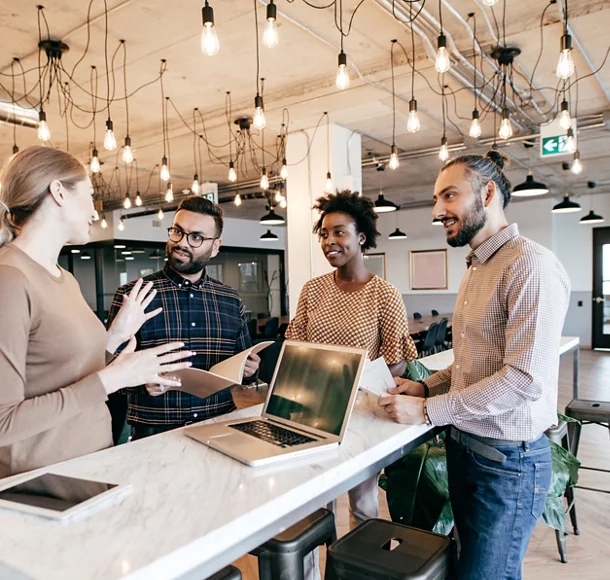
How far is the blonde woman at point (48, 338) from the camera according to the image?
3.76 feet

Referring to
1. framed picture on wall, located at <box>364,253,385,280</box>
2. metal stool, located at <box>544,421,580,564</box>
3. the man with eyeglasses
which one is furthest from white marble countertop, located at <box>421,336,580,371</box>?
framed picture on wall, located at <box>364,253,385,280</box>

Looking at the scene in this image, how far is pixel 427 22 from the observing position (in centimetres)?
372

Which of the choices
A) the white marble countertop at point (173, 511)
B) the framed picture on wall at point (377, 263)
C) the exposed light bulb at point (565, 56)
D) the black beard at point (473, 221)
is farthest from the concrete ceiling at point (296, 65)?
the framed picture on wall at point (377, 263)

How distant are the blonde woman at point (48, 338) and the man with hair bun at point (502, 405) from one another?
0.79m

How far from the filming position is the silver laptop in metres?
1.27

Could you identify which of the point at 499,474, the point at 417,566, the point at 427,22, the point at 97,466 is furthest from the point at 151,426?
the point at 427,22

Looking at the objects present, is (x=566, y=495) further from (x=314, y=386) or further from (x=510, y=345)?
(x=314, y=386)

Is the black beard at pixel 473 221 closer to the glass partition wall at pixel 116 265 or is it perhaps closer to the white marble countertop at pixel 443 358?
the white marble countertop at pixel 443 358

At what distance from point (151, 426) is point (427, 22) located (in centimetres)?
332

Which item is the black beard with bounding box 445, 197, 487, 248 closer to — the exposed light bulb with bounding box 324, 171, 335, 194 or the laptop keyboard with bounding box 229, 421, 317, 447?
the laptop keyboard with bounding box 229, 421, 317, 447

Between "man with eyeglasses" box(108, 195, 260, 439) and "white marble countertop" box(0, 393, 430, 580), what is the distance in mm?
513

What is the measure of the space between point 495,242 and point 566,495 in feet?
7.05

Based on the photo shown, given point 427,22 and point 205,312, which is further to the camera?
point 427,22

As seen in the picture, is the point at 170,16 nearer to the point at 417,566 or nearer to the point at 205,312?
the point at 205,312
